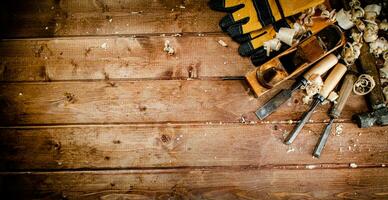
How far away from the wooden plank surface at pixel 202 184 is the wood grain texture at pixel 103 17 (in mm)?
614

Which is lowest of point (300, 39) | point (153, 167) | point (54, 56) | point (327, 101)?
point (327, 101)

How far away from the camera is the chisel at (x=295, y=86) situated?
4.58 ft

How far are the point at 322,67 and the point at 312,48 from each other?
Result: 94mm

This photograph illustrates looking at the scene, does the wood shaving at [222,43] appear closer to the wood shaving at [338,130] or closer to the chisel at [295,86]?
the chisel at [295,86]

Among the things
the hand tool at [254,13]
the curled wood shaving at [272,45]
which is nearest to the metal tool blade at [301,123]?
the curled wood shaving at [272,45]

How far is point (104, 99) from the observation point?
1452 mm

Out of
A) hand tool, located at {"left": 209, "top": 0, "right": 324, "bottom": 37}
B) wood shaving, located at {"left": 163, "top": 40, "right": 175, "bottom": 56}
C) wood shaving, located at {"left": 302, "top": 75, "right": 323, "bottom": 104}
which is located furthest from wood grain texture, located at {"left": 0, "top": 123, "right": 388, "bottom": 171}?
hand tool, located at {"left": 209, "top": 0, "right": 324, "bottom": 37}

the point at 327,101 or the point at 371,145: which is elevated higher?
the point at 327,101

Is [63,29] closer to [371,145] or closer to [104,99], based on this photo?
[104,99]

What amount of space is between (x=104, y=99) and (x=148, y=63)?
243 mm

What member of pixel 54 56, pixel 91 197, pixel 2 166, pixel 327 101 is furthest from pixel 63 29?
pixel 327 101

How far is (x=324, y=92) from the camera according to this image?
1.39 meters

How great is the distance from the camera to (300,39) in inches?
55.2

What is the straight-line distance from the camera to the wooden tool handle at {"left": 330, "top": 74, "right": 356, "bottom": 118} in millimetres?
1395
